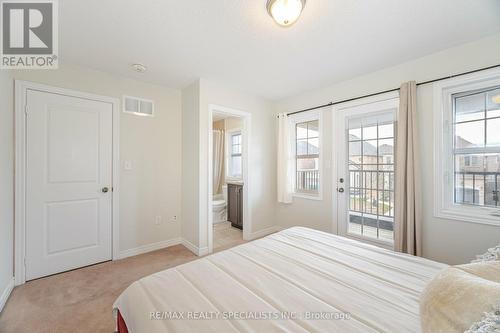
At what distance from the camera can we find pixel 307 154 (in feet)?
11.3

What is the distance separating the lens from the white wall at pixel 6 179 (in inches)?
69.7

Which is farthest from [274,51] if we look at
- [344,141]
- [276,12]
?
[344,141]

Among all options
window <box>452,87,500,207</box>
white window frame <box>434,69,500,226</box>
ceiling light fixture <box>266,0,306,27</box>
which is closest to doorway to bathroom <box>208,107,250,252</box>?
ceiling light fixture <box>266,0,306,27</box>

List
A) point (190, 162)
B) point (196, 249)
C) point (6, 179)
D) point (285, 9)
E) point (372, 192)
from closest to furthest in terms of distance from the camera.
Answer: point (285, 9) < point (6, 179) < point (372, 192) < point (196, 249) < point (190, 162)

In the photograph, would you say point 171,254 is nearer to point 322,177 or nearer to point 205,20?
point 322,177

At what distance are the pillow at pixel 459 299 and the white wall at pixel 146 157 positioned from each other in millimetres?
3069

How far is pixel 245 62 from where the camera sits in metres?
2.38

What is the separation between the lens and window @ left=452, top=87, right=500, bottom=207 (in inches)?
77.5

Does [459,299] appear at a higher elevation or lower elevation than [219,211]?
higher

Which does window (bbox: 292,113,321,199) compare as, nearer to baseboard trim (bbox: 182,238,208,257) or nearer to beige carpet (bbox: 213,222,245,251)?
beige carpet (bbox: 213,222,245,251)

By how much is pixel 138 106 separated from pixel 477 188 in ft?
13.6

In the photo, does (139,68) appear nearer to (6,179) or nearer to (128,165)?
(128,165)

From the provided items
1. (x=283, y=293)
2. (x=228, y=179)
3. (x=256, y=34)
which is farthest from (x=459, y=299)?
(x=228, y=179)

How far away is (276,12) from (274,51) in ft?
2.42
